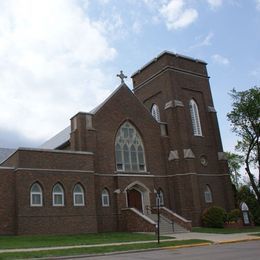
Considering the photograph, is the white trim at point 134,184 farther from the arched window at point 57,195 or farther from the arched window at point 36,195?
the arched window at point 36,195

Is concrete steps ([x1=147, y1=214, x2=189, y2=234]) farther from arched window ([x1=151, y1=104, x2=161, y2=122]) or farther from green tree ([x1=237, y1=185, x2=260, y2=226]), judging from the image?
arched window ([x1=151, y1=104, x2=161, y2=122])

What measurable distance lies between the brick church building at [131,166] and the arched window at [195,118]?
10 cm

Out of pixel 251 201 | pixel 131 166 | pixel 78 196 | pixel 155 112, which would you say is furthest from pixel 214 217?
pixel 155 112

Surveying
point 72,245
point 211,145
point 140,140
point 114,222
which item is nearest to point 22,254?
point 72,245

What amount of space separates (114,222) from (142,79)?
1604cm

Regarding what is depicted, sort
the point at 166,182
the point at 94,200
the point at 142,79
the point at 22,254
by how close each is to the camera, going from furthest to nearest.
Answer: the point at 142,79, the point at 166,182, the point at 94,200, the point at 22,254

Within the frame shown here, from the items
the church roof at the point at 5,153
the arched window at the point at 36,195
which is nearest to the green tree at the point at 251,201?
the arched window at the point at 36,195

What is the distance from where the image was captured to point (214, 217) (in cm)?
3172

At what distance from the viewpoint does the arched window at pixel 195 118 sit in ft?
120

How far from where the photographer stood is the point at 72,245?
18.8 m

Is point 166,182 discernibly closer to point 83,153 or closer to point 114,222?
point 114,222

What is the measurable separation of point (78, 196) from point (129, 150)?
7174mm

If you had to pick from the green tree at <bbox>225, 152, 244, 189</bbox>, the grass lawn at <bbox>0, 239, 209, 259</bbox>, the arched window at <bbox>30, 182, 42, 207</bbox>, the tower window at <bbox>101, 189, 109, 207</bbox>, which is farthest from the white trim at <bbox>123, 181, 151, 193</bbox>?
the green tree at <bbox>225, 152, 244, 189</bbox>

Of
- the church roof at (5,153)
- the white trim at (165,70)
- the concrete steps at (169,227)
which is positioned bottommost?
the concrete steps at (169,227)
